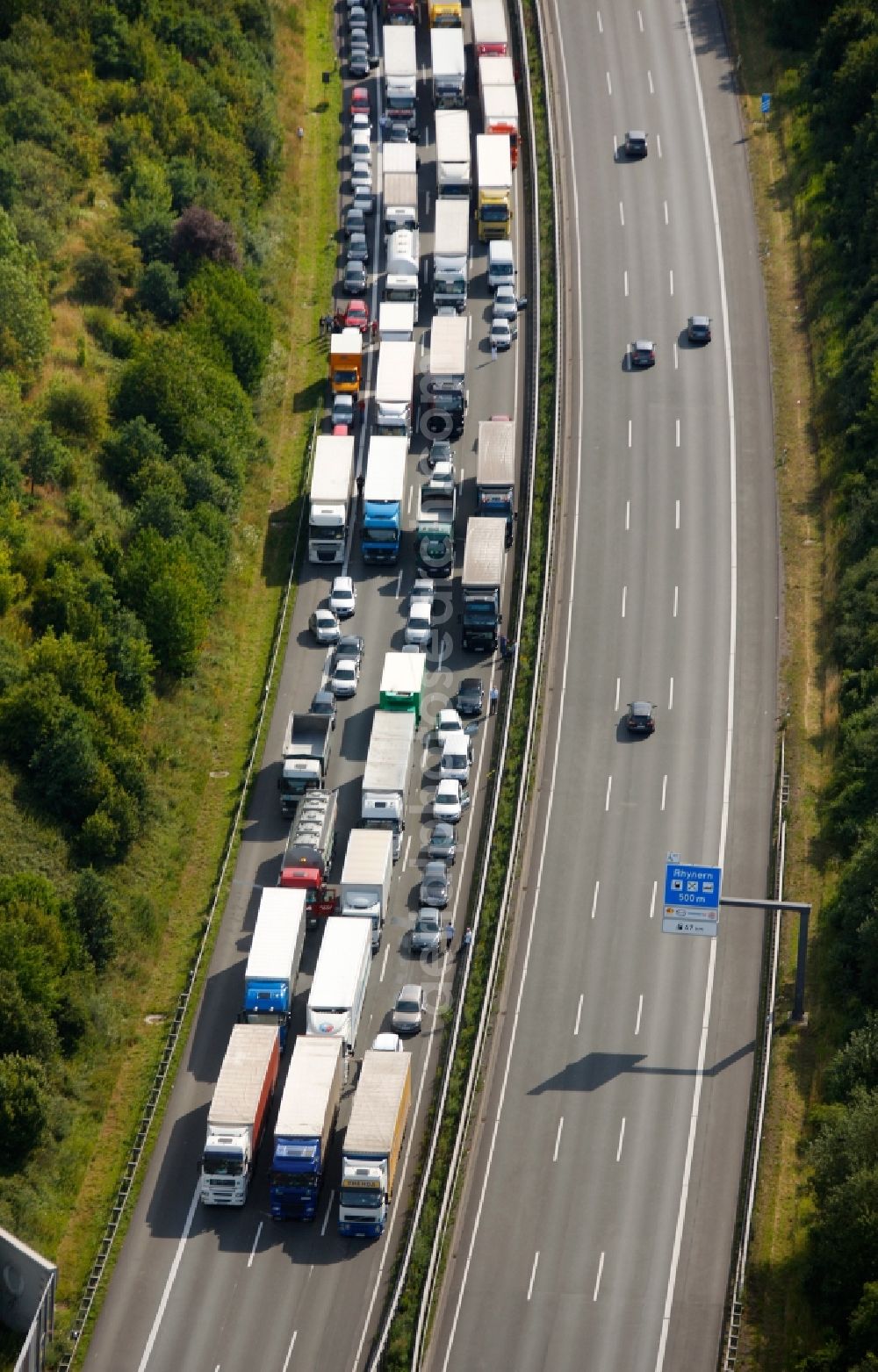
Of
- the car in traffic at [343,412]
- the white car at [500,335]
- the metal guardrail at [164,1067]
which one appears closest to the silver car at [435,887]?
the metal guardrail at [164,1067]

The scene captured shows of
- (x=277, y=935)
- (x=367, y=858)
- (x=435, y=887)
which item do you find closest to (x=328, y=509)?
(x=367, y=858)

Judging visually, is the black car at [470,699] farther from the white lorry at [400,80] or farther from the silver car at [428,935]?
the white lorry at [400,80]

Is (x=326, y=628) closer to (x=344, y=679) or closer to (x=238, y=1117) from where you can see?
(x=344, y=679)

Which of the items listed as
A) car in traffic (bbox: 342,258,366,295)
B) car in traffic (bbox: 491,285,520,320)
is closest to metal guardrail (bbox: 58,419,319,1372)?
car in traffic (bbox: 491,285,520,320)

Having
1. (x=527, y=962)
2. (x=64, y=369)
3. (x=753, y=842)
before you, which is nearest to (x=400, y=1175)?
(x=527, y=962)

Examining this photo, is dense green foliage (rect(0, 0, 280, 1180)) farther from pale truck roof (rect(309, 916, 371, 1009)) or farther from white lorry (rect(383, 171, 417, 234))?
pale truck roof (rect(309, 916, 371, 1009))

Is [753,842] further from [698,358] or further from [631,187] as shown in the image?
[631,187]
